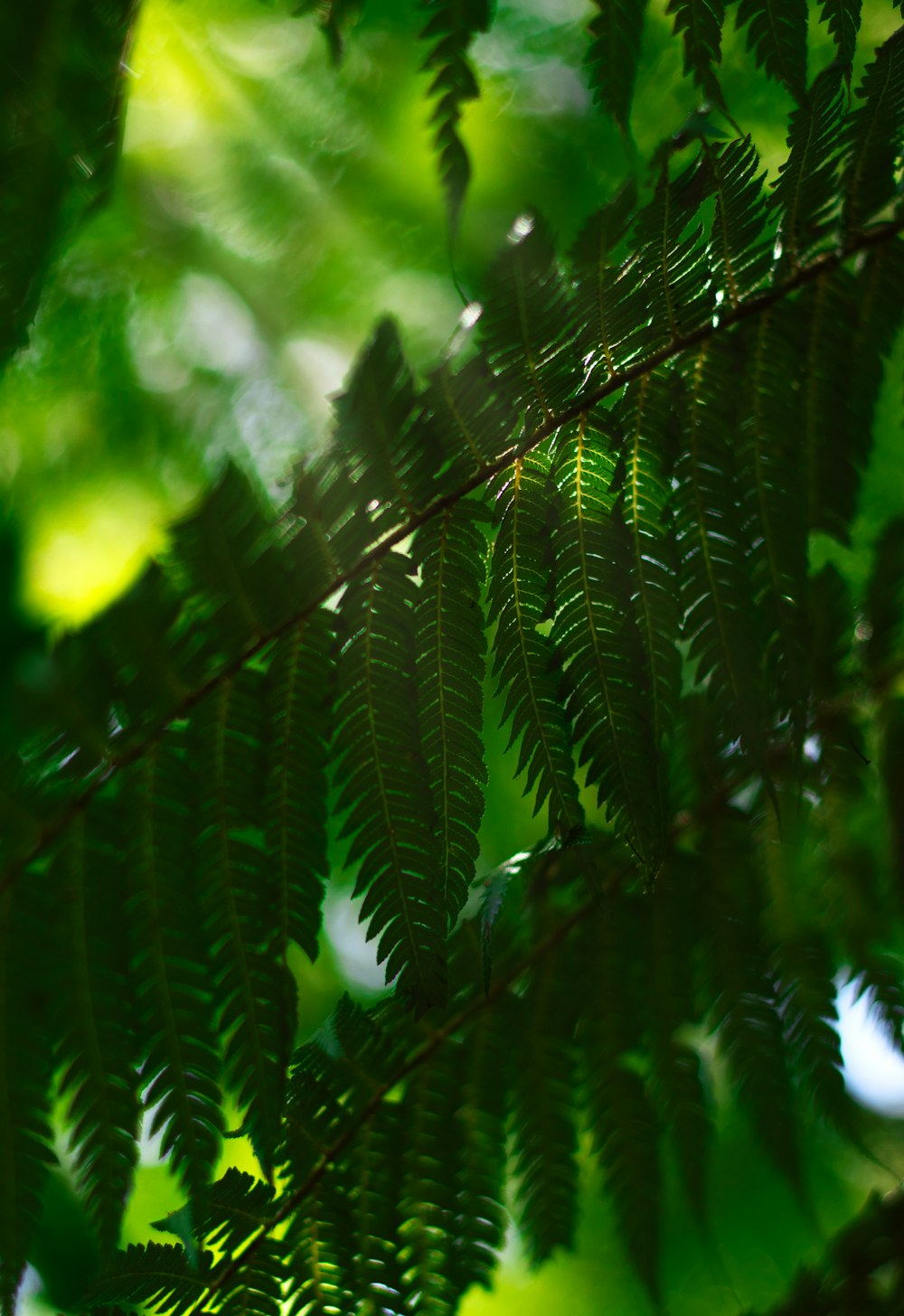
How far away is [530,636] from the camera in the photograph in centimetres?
69

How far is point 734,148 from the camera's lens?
667mm

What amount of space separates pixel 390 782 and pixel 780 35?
62 cm

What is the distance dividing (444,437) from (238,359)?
1.65 metres

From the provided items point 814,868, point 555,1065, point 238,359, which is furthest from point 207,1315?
point 238,359

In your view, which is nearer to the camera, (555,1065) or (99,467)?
(555,1065)

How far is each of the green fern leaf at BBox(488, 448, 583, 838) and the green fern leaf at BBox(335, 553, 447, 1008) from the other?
0.24ft

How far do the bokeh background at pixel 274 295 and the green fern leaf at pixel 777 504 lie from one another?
3.11 ft

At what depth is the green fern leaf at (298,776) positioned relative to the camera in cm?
69

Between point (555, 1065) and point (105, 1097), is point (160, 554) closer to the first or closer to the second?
point (105, 1097)

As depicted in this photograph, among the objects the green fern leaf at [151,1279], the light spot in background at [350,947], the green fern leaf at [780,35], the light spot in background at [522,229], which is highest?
the light spot in background at [350,947]

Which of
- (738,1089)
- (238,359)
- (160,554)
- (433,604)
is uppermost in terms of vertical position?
(238,359)

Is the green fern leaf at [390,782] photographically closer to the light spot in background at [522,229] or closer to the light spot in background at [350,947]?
the light spot in background at [522,229]

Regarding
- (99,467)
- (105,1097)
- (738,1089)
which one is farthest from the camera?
(99,467)

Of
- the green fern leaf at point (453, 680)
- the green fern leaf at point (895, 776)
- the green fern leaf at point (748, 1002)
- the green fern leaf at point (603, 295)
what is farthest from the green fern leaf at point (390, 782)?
the green fern leaf at point (895, 776)
